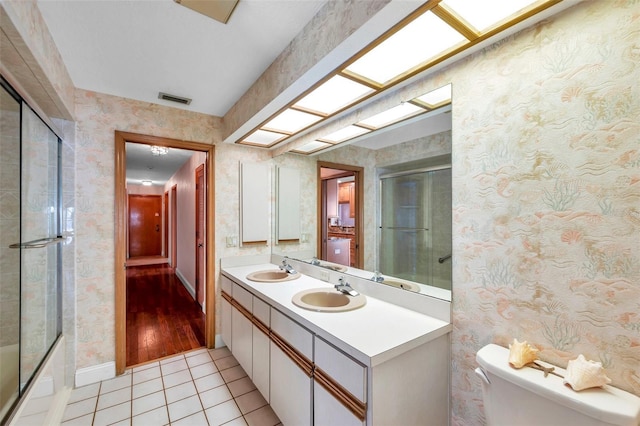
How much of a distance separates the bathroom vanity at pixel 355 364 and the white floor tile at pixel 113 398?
1099mm

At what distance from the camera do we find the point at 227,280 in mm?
2588

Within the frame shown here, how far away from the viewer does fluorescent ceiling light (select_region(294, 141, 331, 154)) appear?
2.38 metres

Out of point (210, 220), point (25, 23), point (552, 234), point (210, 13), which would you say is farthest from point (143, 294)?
point (552, 234)

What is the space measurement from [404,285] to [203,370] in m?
1.96

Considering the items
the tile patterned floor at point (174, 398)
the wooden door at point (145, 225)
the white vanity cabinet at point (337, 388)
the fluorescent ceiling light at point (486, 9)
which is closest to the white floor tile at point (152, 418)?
the tile patterned floor at point (174, 398)

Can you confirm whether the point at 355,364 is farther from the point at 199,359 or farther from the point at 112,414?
the point at 199,359

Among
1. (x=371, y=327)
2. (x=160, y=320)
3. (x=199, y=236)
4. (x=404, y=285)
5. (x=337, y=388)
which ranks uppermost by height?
(x=199, y=236)

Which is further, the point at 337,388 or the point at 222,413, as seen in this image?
the point at 222,413

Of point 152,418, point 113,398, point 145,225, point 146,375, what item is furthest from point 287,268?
point 145,225

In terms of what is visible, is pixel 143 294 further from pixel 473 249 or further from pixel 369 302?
pixel 473 249

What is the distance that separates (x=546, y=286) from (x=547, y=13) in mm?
1029

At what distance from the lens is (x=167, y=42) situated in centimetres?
161

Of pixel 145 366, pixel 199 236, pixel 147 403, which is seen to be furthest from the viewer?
pixel 199 236

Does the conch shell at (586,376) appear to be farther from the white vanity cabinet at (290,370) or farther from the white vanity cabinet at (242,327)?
the white vanity cabinet at (242,327)
